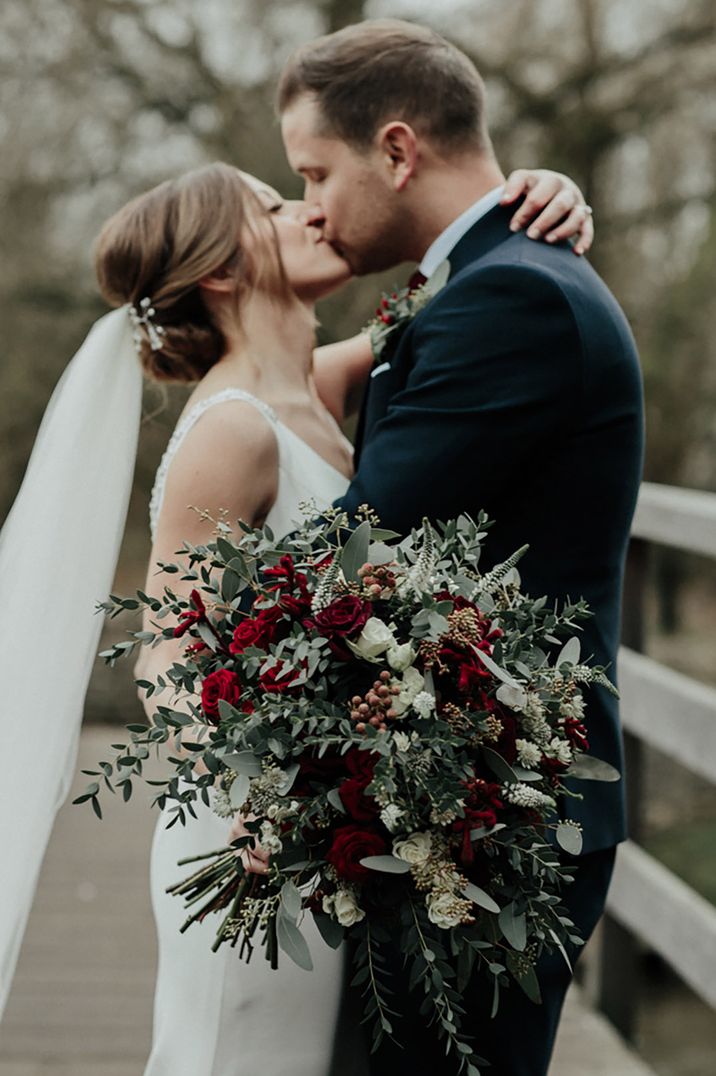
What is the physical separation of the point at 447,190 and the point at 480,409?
0.61 meters

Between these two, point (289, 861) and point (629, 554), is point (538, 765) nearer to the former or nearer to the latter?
point (289, 861)

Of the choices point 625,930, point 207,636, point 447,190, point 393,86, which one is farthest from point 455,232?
point 625,930

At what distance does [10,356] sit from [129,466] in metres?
7.19

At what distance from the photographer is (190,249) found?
2549 mm

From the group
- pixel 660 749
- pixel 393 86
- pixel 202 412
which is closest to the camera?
pixel 202 412

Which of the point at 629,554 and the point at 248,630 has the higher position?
the point at 248,630

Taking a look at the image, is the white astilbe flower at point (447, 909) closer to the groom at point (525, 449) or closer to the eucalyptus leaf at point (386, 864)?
the eucalyptus leaf at point (386, 864)

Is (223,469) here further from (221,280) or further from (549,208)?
(549,208)

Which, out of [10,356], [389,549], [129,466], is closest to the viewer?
[389,549]

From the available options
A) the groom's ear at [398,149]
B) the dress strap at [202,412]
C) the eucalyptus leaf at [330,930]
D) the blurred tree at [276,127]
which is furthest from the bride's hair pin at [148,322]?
the blurred tree at [276,127]

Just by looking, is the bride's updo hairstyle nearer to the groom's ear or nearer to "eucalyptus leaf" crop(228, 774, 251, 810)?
the groom's ear

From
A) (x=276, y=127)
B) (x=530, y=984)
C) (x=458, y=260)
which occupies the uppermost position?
(x=458, y=260)

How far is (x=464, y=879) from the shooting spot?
1.64m

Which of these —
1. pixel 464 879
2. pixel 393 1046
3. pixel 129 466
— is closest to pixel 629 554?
pixel 129 466
